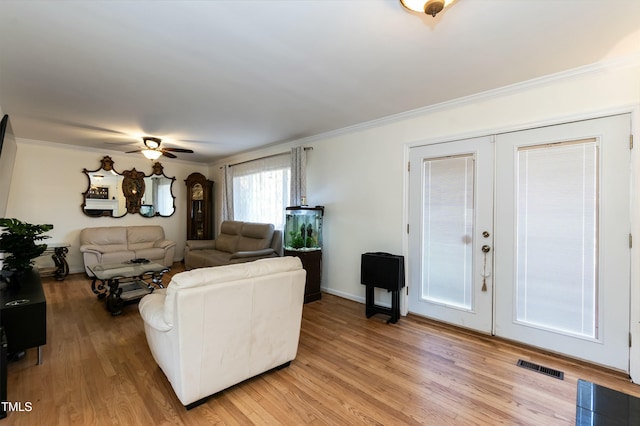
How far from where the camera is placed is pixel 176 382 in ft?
5.84

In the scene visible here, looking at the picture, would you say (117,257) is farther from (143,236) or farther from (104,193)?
(104,193)

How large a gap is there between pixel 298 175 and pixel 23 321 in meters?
3.43

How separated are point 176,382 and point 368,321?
215 cm

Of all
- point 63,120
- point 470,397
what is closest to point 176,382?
point 470,397

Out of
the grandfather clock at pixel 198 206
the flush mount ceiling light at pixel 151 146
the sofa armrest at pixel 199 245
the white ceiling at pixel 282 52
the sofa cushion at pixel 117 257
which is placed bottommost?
the sofa cushion at pixel 117 257

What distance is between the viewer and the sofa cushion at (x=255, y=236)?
4.88 m

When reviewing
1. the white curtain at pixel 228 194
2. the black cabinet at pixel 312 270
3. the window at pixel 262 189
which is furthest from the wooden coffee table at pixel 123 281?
the white curtain at pixel 228 194

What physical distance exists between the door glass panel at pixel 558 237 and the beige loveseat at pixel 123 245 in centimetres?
586

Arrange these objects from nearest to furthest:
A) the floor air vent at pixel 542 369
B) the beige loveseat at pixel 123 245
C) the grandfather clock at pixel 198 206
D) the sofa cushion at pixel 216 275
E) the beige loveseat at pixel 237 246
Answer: the sofa cushion at pixel 216 275 < the floor air vent at pixel 542 369 < the beige loveseat at pixel 237 246 < the beige loveseat at pixel 123 245 < the grandfather clock at pixel 198 206

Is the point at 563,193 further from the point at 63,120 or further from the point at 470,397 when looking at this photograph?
the point at 63,120

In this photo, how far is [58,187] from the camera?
17.5ft

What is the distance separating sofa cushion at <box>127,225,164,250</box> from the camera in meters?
5.70

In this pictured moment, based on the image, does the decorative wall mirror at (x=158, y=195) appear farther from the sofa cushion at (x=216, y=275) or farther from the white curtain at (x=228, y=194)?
Result: the sofa cushion at (x=216, y=275)

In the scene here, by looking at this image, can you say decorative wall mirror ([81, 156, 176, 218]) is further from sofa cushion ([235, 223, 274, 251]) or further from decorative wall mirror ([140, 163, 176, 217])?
sofa cushion ([235, 223, 274, 251])
